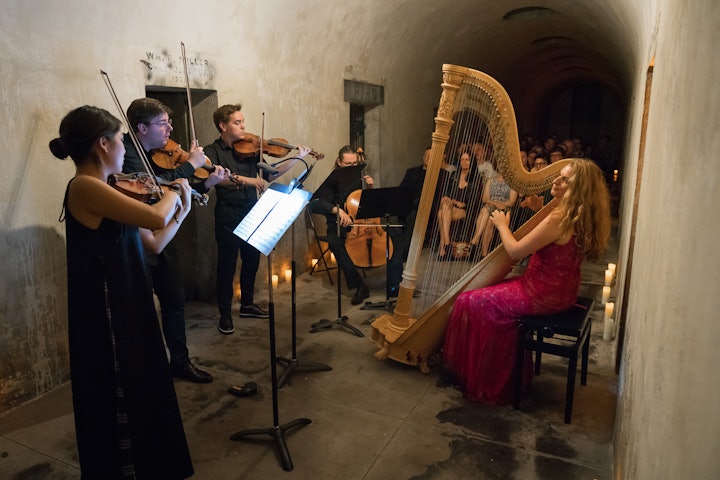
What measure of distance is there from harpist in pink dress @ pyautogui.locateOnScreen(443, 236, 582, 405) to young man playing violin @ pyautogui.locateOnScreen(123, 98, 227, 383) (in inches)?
71.1

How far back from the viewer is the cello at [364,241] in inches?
221

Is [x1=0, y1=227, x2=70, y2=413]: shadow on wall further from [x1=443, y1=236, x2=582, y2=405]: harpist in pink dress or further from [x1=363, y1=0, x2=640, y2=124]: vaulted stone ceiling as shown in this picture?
[x1=363, y1=0, x2=640, y2=124]: vaulted stone ceiling

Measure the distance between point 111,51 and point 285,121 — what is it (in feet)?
7.22

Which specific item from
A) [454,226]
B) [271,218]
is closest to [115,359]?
[271,218]

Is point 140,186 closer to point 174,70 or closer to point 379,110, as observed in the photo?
point 174,70

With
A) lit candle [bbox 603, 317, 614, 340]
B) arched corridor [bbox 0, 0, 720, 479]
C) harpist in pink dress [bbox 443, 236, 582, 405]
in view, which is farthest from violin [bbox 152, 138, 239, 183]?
lit candle [bbox 603, 317, 614, 340]

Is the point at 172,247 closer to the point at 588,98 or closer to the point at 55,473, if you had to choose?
the point at 55,473

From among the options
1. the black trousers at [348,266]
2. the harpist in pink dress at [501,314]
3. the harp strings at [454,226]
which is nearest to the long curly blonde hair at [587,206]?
the harpist in pink dress at [501,314]

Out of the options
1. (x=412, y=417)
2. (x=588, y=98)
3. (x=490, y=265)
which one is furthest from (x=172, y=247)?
(x=588, y=98)

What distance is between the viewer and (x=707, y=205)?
99cm

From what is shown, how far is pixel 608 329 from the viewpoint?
179 inches

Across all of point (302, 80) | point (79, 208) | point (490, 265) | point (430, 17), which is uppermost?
point (430, 17)

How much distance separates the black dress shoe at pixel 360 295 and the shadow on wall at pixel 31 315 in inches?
104

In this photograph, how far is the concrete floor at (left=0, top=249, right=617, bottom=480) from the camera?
291 cm
